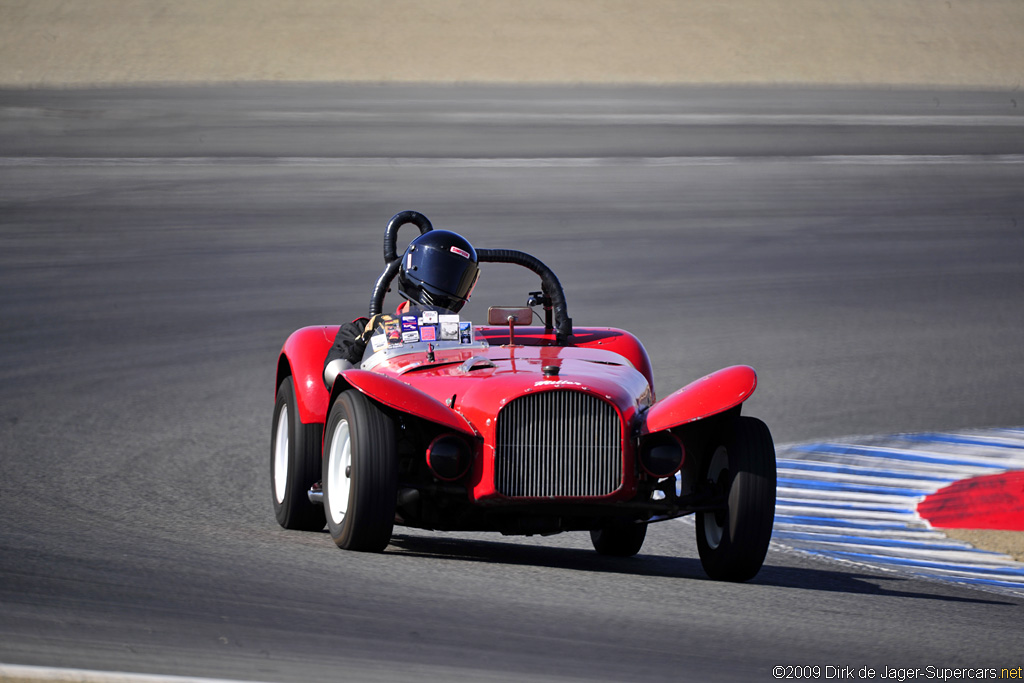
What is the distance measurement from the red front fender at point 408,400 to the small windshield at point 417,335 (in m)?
0.98

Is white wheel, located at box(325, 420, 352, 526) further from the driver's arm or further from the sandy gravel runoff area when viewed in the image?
the sandy gravel runoff area

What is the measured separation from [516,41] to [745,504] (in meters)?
55.2

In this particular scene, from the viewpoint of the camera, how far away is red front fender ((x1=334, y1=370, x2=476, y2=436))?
270 inches

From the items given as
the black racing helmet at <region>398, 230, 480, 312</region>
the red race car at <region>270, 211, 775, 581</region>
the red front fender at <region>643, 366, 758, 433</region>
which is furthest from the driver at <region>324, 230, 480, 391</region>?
the red front fender at <region>643, 366, 758, 433</region>

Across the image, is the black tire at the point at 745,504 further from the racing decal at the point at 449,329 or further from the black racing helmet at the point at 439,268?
the black racing helmet at the point at 439,268

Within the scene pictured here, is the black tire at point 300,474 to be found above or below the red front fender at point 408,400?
below

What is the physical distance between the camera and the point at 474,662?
507 centimetres

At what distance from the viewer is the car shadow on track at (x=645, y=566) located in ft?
23.5

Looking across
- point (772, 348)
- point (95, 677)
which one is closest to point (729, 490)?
point (95, 677)

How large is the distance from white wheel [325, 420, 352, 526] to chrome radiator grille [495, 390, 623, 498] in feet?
3.04

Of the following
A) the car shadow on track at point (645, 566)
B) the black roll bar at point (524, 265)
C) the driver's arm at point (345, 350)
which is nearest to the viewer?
the car shadow on track at point (645, 566)

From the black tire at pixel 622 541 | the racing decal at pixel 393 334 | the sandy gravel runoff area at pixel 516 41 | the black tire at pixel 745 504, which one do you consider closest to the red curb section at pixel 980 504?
the black tire at pixel 622 541

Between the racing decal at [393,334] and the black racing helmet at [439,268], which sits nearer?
the racing decal at [393,334]

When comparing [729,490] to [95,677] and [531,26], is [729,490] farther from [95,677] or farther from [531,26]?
[531,26]
